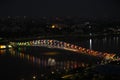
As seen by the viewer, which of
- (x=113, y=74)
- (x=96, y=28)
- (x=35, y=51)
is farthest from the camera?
(x=96, y=28)

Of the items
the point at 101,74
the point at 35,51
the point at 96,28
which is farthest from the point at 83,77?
the point at 96,28

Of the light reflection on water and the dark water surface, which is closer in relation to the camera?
the dark water surface

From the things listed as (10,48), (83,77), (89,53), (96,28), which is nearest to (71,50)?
(89,53)

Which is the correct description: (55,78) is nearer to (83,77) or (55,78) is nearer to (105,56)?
(83,77)

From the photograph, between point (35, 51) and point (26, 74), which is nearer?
point (26, 74)

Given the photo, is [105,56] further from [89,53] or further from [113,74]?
[113,74]

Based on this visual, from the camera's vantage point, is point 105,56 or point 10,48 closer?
point 105,56

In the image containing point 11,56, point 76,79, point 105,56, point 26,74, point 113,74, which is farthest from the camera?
point 11,56

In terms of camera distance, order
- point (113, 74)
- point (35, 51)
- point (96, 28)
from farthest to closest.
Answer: point (96, 28)
point (35, 51)
point (113, 74)

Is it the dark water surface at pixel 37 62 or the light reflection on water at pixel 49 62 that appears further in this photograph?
the light reflection on water at pixel 49 62
